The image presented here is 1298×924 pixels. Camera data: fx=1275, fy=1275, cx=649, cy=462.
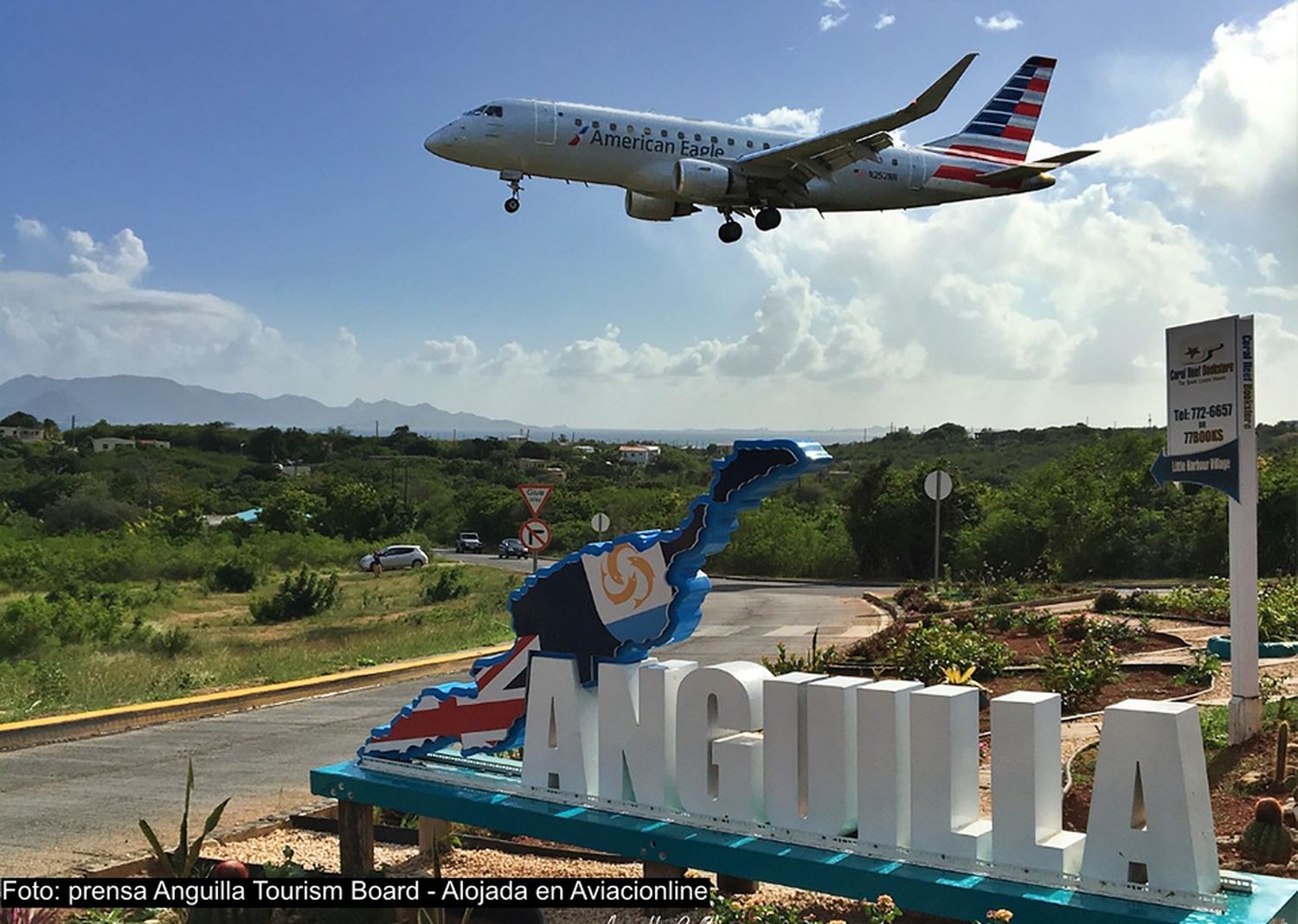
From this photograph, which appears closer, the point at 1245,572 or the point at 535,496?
the point at 1245,572

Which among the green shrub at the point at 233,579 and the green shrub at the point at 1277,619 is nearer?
the green shrub at the point at 1277,619

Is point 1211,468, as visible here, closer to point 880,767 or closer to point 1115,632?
point 880,767

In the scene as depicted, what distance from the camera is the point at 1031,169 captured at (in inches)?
1043

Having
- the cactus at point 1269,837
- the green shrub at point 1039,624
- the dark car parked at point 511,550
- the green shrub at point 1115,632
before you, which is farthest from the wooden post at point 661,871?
the dark car parked at point 511,550

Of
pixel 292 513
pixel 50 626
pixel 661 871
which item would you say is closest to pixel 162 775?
pixel 661 871

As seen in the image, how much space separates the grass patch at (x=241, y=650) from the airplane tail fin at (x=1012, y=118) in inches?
675

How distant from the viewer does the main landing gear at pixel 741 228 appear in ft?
85.5

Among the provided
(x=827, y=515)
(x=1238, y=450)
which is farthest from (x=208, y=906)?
(x=827, y=515)

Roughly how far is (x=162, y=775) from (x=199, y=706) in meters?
3.92

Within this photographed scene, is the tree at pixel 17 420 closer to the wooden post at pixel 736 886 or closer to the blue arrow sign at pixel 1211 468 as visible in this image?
the blue arrow sign at pixel 1211 468

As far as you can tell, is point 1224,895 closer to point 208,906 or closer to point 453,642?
point 208,906

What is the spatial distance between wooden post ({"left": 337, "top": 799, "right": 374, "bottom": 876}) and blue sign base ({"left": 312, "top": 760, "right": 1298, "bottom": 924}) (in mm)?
84

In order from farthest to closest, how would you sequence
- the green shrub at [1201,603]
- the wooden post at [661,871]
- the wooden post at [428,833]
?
1. the green shrub at [1201,603]
2. the wooden post at [428,833]
3. the wooden post at [661,871]

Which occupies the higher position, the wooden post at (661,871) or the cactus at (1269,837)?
the cactus at (1269,837)
